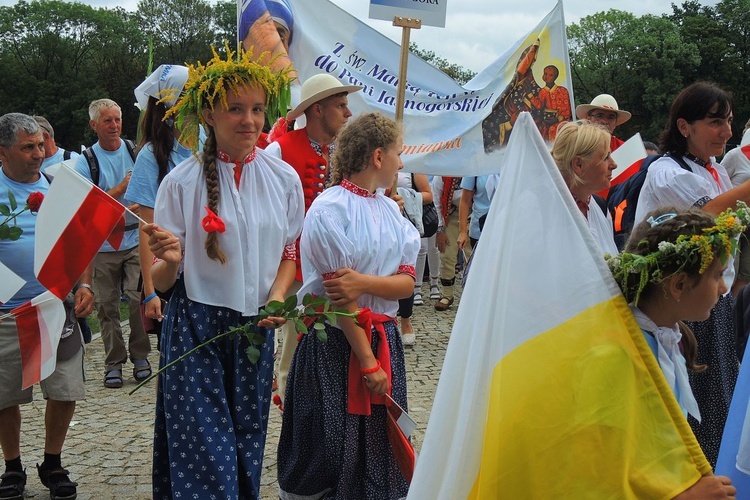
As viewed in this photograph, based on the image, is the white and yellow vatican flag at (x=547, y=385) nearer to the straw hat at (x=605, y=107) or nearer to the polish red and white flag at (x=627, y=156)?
the polish red and white flag at (x=627, y=156)

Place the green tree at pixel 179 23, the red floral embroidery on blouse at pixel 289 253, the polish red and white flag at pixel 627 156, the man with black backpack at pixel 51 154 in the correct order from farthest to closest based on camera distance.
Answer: the green tree at pixel 179 23, the man with black backpack at pixel 51 154, the polish red and white flag at pixel 627 156, the red floral embroidery on blouse at pixel 289 253

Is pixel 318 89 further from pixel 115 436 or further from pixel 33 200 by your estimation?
pixel 115 436

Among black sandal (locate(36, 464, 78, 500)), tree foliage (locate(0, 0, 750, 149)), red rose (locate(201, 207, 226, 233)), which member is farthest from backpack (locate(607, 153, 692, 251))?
tree foliage (locate(0, 0, 750, 149))

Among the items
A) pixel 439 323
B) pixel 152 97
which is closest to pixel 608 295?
pixel 152 97

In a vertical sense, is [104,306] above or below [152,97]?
below

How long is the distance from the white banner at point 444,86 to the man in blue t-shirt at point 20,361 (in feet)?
8.13

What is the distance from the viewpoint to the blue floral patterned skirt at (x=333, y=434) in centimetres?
384

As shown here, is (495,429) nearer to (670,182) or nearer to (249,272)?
(249,272)

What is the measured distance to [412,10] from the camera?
5633mm

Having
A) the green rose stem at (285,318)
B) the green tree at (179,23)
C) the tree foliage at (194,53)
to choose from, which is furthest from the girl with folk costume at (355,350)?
the green tree at (179,23)

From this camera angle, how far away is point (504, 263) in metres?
2.06

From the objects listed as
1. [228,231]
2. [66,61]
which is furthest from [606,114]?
[66,61]

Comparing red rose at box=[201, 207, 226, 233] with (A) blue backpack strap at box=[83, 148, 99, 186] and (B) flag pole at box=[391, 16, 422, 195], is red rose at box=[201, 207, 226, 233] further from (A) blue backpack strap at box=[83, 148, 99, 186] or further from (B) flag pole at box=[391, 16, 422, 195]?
(A) blue backpack strap at box=[83, 148, 99, 186]

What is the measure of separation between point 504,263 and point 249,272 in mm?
1739
